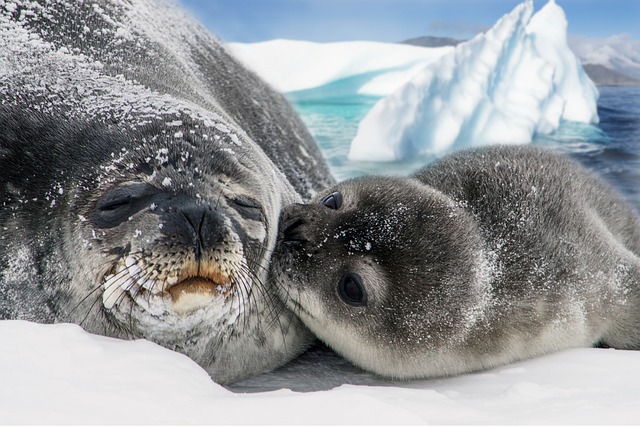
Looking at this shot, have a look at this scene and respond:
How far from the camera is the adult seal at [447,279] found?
2.84 meters

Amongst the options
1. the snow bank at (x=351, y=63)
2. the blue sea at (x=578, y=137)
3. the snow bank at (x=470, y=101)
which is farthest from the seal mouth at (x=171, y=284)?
the snow bank at (x=351, y=63)

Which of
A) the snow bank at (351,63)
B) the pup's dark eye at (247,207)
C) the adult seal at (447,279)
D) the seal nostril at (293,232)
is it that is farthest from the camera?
the snow bank at (351,63)

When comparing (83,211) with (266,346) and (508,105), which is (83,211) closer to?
(266,346)

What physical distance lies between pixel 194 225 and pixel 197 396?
0.54 meters

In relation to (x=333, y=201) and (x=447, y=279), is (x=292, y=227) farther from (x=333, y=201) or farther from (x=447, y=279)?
(x=447, y=279)

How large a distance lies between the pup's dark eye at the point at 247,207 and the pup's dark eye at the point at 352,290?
0.47m

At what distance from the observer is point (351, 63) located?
17.6 m

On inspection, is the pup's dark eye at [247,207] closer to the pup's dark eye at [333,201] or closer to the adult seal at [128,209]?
the adult seal at [128,209]

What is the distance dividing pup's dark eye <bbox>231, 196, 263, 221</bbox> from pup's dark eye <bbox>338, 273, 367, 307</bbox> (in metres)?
0.47

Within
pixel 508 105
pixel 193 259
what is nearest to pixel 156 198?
pixel 193 259

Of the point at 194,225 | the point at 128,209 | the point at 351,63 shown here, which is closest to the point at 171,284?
the point at 194,225

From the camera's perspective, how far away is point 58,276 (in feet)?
8.19

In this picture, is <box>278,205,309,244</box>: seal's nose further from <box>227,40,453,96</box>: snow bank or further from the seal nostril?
<box>227,40,453,96</box>: snow bank

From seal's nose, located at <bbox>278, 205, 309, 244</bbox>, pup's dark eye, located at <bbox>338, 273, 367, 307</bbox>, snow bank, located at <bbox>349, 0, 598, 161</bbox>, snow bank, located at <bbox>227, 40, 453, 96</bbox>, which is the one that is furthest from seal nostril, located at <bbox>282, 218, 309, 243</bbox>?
snow bank, located at <bbox>227, 40, 453, 96</bbox>
